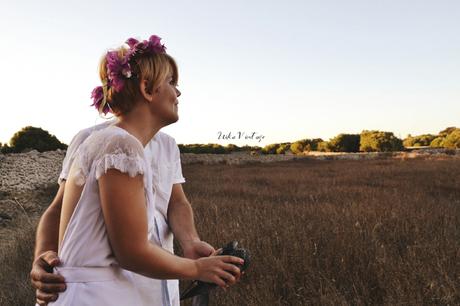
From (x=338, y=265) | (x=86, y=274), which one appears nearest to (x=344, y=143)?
(x=338, y=265)

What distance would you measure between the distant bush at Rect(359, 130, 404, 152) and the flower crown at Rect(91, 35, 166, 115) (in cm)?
5086

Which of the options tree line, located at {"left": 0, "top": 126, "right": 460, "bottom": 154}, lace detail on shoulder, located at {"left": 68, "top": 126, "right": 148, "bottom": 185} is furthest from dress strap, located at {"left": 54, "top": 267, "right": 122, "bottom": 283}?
tree line, located at {"left": 0, "top": 126, "right": 460, "bottom": 154}

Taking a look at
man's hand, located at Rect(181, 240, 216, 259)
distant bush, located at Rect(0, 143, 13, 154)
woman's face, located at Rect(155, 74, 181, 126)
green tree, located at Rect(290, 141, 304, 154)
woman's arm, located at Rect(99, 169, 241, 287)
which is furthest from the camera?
green tree, located at Rect(290, 141, 304, 154)

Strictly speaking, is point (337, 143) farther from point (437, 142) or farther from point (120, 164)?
point (120, 164)

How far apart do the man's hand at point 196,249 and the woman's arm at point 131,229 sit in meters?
0.43

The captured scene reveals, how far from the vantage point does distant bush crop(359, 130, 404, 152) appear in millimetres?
49219

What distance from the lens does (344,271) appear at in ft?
10.9

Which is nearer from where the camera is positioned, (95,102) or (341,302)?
(95,102)

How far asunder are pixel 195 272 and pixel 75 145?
27.5 inches

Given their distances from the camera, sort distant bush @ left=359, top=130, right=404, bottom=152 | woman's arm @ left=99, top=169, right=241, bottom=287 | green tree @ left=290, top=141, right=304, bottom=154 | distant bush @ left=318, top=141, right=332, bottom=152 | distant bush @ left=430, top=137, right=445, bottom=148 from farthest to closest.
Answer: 1. green tree @ left=290, top=141, right=304, bottom=154
2. distant bush @ left=318, top=141, right=332, bottom=152
3. distant bush @ left=430, top=137, right=445, bottom=148
4. distant bush @ left=359, top=130, right=404, bottom=152
5. woman's arm @ left=99, top=169, right=241, bottom=287

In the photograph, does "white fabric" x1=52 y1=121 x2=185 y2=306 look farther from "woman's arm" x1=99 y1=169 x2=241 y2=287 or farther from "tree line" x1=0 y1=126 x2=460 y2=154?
"tree line" x1=0 y1=126 x2=460 y2=154

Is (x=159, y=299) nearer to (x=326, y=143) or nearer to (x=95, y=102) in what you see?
(x=95, y=102)

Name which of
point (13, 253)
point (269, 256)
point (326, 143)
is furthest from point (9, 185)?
point (326, 143)

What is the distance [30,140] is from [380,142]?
123 feet
